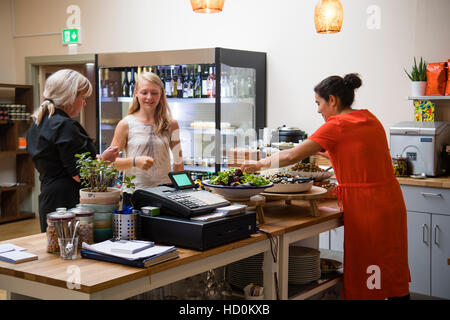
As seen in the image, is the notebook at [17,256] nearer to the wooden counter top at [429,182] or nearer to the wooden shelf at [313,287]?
the wooden shelf at [313,287]

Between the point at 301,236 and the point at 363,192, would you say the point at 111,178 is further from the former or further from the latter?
the point at 363,192

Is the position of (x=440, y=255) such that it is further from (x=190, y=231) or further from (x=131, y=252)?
(x=131, y=252)

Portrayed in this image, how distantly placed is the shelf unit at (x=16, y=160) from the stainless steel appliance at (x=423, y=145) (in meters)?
4.54

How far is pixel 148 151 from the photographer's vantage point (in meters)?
3.51

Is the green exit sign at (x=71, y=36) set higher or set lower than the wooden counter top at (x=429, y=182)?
higher

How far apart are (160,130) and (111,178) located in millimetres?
1383

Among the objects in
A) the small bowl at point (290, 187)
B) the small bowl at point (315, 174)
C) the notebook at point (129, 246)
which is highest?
the small bowl at point (315, 174)

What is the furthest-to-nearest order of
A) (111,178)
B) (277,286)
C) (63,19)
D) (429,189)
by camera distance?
(63,19) → (429,189) → (277,286) → (111,178)

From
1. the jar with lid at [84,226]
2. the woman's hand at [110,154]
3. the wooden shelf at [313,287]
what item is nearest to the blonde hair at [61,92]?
the woman's hand at [110,154]

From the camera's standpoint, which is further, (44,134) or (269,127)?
(269,127)

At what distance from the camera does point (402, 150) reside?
14.2 feet

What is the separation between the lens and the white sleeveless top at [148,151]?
3502 millimetres

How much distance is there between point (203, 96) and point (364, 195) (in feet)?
8.35

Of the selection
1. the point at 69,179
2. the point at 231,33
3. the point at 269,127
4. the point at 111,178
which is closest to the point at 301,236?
the point at 111,178
